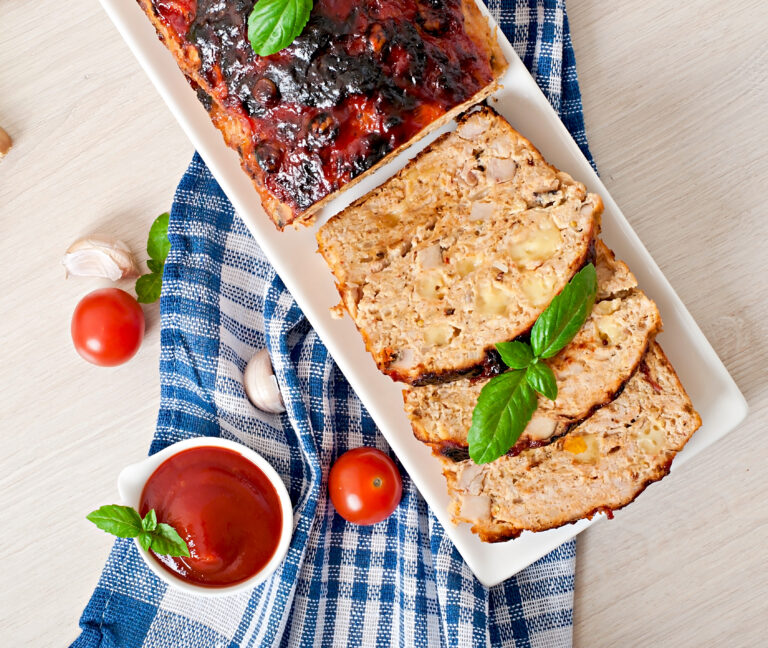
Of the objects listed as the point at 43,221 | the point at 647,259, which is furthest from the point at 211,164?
→ the point at 647,259

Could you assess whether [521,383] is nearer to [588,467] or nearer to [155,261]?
[588,467]

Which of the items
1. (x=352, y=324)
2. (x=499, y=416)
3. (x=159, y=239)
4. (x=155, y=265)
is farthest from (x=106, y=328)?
(x=499, y=416)

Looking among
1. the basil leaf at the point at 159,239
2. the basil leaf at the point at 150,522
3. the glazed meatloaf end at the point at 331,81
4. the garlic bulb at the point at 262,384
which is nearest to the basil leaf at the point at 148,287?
the basil leaf at the point at 159,239

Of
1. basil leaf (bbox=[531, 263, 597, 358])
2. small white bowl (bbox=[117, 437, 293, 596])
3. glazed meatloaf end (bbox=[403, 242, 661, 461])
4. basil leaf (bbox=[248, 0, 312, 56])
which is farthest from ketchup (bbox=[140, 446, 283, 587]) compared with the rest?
basil leaf (bbox=[248, 0, 312, 56])

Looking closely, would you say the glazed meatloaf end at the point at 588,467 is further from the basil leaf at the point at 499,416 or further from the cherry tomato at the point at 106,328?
the cherry tomato at the point at 106,328

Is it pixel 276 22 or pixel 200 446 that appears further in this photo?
pixel 200 446

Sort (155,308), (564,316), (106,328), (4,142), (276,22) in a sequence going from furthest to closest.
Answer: (155,308) → (4,142) → (106,328) → (564,316) → (276,22)
